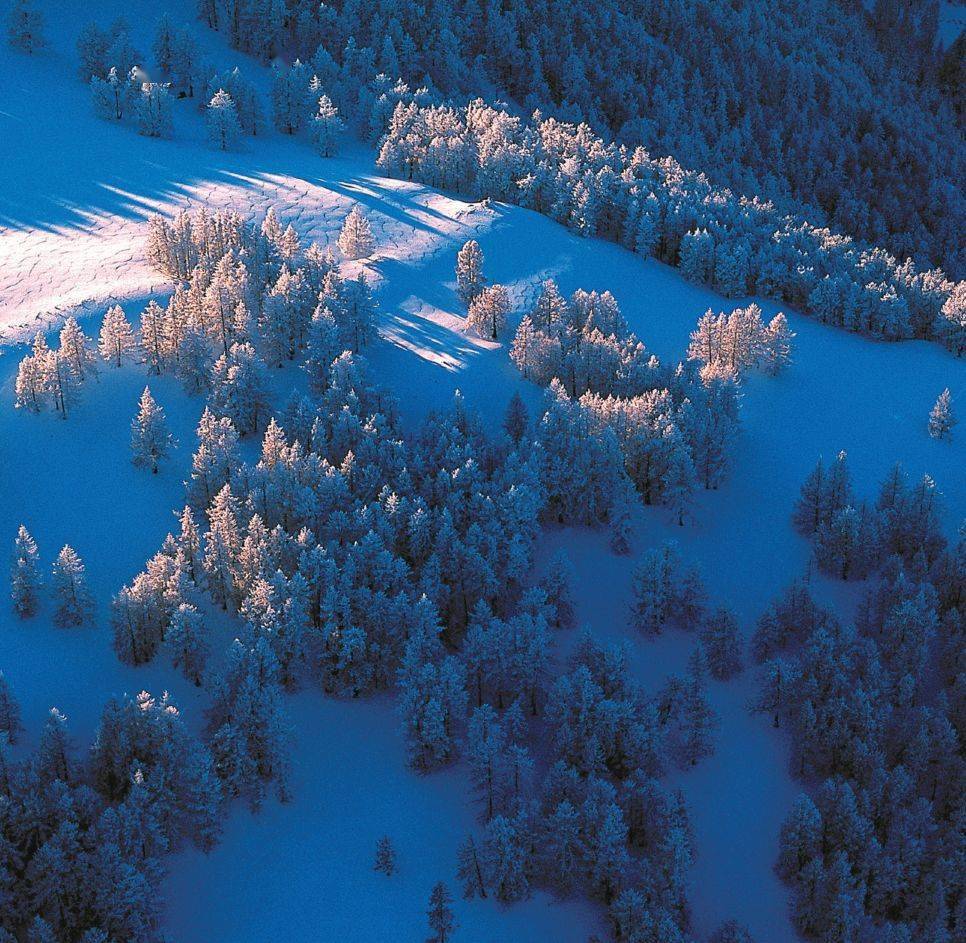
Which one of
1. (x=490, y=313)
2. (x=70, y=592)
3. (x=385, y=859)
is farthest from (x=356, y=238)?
(x=385, y=859)

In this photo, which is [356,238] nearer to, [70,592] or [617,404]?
[617,404]

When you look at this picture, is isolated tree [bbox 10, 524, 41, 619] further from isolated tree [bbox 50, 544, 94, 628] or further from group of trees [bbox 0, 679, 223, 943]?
group of trees [bbox 0, 679, 223, 943]

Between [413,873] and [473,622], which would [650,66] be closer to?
[473,622]

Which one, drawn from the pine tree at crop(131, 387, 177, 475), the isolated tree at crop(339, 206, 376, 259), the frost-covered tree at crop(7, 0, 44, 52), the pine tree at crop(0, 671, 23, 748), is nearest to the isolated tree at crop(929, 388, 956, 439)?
the isolated tree at crop(339, 206, 376, 259)

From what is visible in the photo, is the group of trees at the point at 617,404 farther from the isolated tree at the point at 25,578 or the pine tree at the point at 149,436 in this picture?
the isolated tree at the point at 25,578

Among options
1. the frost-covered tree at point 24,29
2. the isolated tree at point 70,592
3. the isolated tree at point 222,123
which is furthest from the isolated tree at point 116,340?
the frost-covered tree at point 24,29

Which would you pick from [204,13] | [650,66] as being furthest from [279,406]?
[650,66]
